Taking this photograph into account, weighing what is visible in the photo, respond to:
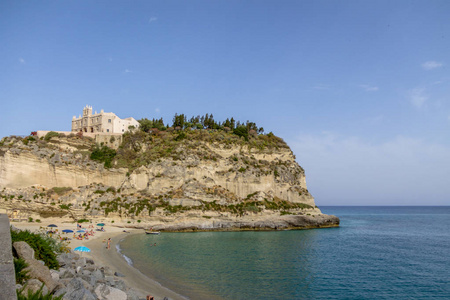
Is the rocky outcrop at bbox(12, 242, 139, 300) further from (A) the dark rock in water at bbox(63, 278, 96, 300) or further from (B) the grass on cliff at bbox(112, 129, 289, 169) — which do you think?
(B) the grass on cliff at bbox(112, 129, 289, 169)

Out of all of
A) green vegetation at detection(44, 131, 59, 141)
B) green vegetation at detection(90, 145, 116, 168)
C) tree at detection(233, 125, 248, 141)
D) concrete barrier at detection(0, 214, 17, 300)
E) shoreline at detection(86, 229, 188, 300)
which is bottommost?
shoreline at detection(86, 229, 188, 300)

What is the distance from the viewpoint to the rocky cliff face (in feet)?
174

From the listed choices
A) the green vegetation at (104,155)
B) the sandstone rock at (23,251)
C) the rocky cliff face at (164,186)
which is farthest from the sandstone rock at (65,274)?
the green vegetation at (104,155)

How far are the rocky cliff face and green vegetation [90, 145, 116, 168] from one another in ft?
4.40

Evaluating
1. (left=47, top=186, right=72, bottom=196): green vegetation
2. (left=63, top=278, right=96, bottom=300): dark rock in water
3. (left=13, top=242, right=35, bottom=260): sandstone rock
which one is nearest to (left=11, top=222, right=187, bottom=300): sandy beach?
(left=63, top=278, right=96, bottom=300): dark rock in water

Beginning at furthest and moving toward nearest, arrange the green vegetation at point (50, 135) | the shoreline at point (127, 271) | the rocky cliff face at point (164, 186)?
1. the green vegetation at point (50, 135)
2. the rocky cliff face at point (164, 186)
3. the shoreline at point (127, 271)

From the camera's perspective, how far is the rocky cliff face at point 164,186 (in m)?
52.9

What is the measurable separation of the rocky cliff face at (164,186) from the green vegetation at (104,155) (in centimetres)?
134

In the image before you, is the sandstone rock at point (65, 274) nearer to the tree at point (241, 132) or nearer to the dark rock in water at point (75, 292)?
the dark rock in water at point (75, 292)

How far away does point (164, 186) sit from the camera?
6212 cm

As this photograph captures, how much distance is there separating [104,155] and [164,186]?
16078mm

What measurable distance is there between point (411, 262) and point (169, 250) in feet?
89.9

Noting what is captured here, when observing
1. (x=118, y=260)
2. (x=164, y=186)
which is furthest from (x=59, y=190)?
(x=118, y=260)

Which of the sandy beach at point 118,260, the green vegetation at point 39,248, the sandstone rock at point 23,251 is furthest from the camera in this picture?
the sandy beach at point 118,260
